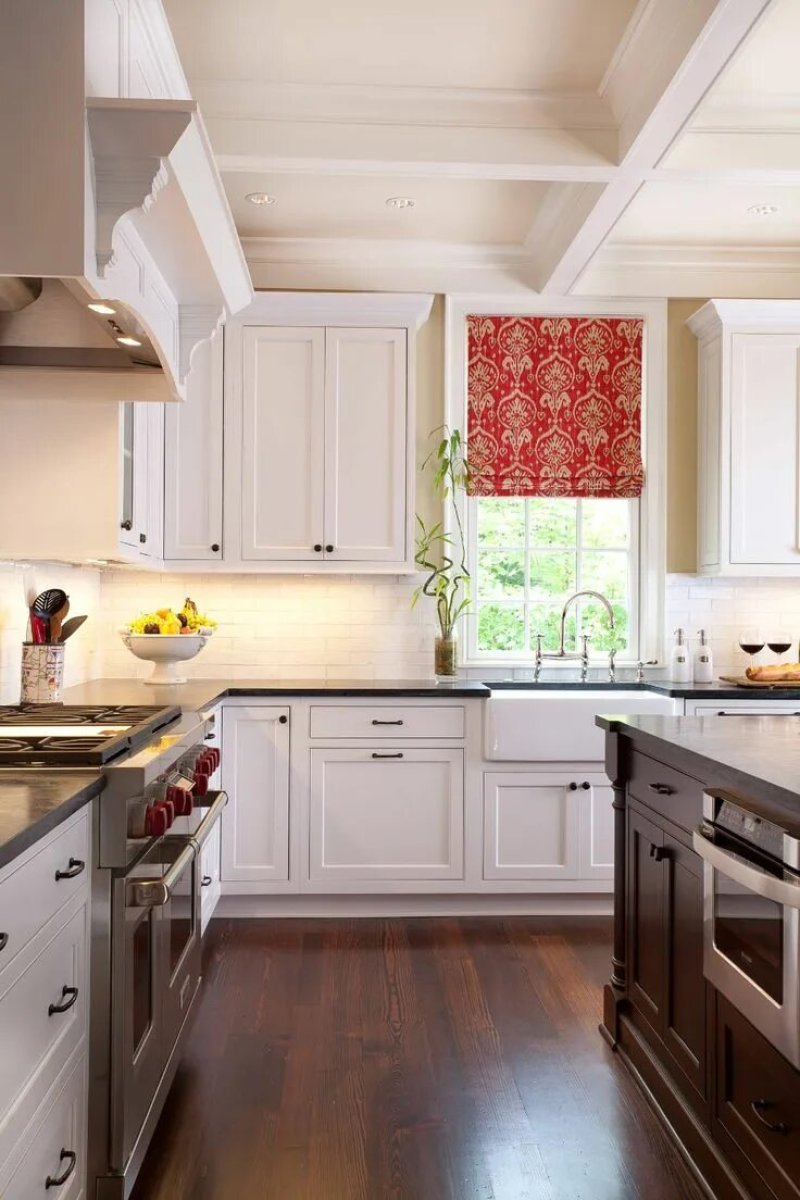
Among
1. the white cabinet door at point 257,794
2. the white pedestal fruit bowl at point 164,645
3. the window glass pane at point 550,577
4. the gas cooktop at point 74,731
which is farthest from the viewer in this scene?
the window glass pane at point 550,577

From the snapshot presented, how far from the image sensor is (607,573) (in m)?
4.95

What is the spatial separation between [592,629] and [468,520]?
0.82 m

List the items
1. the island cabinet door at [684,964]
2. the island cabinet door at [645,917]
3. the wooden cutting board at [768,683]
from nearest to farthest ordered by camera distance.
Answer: the island cabinet door at [684,964], the island cabinet door at [645,917], the wooden cutting board at [768,683]

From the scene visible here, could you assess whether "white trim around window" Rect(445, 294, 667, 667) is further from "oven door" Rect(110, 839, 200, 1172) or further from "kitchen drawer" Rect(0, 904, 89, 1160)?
"kitchen drawer" Rect(0, 904, 89, 1160)

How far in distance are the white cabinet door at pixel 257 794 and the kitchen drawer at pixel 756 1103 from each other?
2316 millimetres

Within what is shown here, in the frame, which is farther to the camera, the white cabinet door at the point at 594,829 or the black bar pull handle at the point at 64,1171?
the white cabinet door at the point at 594,829

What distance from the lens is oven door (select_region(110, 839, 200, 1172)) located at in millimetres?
1935

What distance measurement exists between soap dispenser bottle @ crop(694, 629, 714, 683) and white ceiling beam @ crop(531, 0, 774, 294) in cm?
197

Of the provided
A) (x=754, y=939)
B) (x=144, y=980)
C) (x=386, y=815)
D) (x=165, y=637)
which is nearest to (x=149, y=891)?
(x=144, y=980)

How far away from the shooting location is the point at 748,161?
3471mm

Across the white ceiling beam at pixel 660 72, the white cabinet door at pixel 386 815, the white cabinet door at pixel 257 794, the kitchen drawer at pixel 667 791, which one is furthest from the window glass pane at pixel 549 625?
the kitchen drawer at pixel 667 791

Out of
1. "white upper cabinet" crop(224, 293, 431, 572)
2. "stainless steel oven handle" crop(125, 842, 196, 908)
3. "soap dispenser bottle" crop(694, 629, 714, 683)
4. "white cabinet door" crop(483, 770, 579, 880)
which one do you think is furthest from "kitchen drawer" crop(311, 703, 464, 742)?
"stainless steel oven handle" crop(125, 842, 196, 908)

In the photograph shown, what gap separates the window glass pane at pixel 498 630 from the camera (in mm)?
4895

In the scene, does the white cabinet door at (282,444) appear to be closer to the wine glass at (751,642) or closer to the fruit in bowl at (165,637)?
the fruit in bowl at (165,637)
